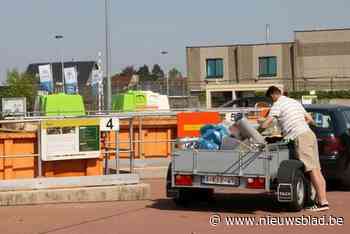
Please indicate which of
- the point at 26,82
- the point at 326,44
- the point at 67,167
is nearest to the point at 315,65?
the point at 326,44

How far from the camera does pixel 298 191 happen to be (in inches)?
429

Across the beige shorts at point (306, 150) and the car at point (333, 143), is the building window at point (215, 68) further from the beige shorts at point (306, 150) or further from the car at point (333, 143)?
the beige shorts at point (306, 150)

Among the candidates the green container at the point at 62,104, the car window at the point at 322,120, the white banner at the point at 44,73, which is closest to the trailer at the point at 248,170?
the car window at the point at 322,120

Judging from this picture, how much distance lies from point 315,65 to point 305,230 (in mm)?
80157

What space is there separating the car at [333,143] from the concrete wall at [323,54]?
74617 mm

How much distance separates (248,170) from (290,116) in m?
1.11

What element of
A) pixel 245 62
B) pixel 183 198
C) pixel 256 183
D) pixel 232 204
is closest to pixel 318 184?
pixel 256 183

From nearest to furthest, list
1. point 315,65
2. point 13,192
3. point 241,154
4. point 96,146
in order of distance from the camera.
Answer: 1. point 241,154
2. point 13,192
3. point 96,146
4. point 315,65

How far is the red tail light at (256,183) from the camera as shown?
10.7m

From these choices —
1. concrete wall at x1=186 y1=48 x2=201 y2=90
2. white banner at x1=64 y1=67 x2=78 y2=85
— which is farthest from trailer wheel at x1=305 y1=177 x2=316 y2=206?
concrete wall at x1=186 y1=48 x2=201 y2=90

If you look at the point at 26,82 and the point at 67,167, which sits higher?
the point at 26,82

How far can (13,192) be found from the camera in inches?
485

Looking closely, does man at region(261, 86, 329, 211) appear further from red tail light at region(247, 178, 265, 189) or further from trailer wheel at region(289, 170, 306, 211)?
red tail light at region(247, 178, 265, 189)

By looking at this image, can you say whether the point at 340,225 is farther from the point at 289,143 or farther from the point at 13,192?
the point at 13,192
